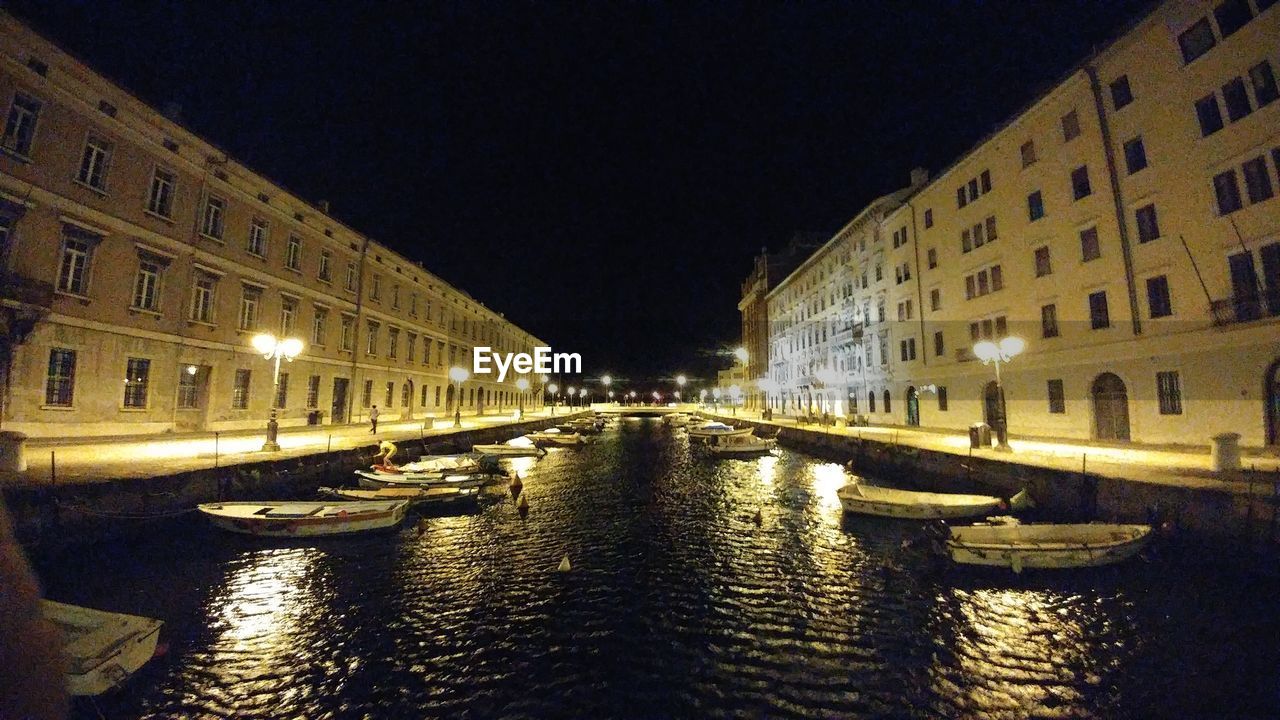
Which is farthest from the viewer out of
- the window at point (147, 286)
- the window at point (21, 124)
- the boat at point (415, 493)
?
the window at point (147, 286)

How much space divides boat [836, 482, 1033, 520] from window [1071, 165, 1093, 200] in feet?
55.5

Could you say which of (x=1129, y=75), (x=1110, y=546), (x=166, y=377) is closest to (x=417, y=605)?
(x=1110, y=546)

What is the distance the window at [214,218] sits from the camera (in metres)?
26.8

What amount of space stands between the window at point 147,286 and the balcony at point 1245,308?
4349 centimetres

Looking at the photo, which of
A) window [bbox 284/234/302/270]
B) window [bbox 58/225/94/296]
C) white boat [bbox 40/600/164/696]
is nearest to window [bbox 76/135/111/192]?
window [bbox 58/225/94/296]

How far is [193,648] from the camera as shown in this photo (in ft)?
30.6

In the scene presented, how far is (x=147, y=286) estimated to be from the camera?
23.8 meters

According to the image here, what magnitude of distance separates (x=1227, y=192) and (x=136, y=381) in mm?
44390

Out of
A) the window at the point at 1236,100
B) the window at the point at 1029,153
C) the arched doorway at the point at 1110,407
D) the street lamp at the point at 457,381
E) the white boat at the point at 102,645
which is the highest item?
the window at the point at 1029,153

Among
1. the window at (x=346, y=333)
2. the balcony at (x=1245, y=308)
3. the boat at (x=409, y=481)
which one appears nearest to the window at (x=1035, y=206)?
the balcony at (x=1245, y=308)

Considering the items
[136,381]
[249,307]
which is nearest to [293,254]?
[249,307]

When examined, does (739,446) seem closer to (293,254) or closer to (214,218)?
(293,254)

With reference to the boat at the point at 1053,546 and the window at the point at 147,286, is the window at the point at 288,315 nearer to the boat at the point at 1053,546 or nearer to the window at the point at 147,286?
the window at the point at 147,286

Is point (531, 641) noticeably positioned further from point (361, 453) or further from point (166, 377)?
point (166, 377)
